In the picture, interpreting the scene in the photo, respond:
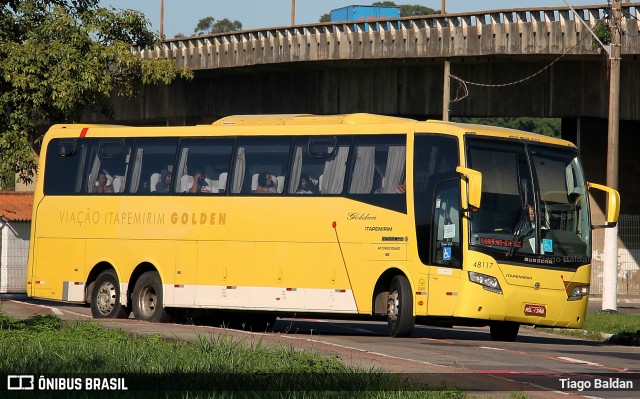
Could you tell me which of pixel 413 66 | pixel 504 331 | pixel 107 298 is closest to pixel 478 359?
pixel 504 331

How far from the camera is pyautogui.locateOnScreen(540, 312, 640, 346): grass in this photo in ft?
84.2

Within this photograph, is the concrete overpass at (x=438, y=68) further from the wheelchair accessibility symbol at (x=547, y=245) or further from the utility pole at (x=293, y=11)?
the wheelchair accessibility symbol at (x=547, y=245)

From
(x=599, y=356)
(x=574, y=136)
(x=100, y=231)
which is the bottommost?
(x=599, y=356)

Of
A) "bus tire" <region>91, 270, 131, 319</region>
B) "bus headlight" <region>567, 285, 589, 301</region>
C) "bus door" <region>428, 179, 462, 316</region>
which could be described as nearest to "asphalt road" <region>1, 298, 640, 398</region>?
"bus door" <region>428, 179, 462, 316</region>

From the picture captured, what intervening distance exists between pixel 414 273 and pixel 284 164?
10.8 ft

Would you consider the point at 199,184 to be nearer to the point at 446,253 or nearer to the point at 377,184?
the point at 377,184

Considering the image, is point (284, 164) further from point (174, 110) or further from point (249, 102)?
point (174, 110)

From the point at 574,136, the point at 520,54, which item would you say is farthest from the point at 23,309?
the point at 574,136

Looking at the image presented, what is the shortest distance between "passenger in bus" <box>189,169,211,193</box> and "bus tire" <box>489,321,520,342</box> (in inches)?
219

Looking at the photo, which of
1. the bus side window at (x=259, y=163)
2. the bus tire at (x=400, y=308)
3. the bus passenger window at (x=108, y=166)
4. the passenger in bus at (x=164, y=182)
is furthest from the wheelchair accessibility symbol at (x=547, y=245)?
the bus passenger window at (x=108, y=166)

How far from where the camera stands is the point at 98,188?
26016 mm

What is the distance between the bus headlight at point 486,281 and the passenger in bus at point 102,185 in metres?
7.82

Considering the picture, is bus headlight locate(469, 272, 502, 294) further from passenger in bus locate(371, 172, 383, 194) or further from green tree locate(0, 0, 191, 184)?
green tree locate(0, 0, 191, 184)

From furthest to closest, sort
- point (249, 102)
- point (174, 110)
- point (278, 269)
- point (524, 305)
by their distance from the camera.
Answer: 1. point (174, 110)
2. point (249, 102)
3. point (278, 269)
4. point (524, 305)
